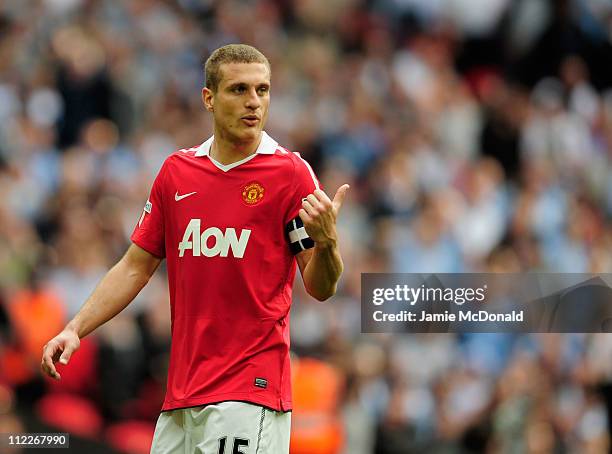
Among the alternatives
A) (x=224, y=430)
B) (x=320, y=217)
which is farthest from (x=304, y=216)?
(x=224, y=430)

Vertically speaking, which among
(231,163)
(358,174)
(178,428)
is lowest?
(178,428)

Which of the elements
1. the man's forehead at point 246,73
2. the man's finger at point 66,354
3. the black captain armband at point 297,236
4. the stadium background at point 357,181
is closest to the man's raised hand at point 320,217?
the black captain armband at point 297,236

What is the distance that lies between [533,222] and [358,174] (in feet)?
5.51

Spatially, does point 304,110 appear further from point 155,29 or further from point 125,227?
point 125,227

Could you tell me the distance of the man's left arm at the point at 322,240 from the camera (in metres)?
4.20

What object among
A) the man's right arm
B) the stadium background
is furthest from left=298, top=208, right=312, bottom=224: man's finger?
the stadium background

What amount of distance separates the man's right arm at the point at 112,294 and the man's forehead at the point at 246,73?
80cm

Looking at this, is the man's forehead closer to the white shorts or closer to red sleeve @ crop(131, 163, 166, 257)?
red sleeve @ crop(131, 163, 166, 257)

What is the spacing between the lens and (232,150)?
→ 4715 millimetres

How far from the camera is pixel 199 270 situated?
459cm

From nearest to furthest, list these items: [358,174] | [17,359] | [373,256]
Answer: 1. [17,359]
2. [373,256]
3. [358,174]

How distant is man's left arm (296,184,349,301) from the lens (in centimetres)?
420

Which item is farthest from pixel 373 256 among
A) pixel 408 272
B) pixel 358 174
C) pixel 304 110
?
pixel 304 110

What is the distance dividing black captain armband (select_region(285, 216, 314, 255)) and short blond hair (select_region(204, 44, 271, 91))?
63 centimetres
